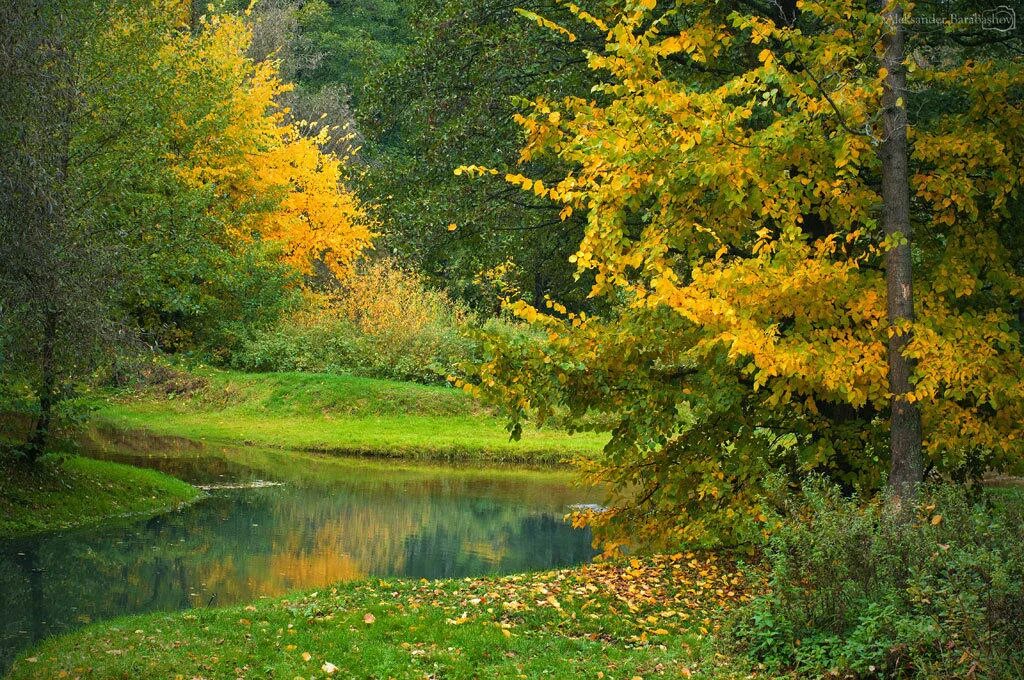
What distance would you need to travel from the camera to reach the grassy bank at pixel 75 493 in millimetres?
13969

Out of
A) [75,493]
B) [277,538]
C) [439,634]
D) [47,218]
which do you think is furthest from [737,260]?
[75,493]

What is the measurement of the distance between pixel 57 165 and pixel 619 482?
23.2ft

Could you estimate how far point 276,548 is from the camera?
14.1 meters

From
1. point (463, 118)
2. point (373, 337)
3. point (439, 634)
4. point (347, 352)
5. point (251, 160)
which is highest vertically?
point (251, 160)

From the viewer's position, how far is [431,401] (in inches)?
1028

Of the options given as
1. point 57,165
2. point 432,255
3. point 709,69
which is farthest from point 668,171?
point 57,165

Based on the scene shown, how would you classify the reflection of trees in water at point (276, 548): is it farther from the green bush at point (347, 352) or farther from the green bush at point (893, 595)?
the green bush at point (347, 352)

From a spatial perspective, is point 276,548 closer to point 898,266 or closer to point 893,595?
point 898,266

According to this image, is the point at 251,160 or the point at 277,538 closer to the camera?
the point at 277,538

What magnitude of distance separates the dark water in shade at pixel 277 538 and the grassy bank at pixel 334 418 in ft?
4.15

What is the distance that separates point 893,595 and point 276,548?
9266 millimetres

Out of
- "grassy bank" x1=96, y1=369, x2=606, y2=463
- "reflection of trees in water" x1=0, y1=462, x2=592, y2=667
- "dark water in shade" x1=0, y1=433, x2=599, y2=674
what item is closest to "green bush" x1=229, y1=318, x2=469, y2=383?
"grassy bank" x1=96, y1=369, x2=606, y2=463

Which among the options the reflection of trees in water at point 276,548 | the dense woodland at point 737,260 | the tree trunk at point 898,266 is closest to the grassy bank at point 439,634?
the dense woodland at point 737,260

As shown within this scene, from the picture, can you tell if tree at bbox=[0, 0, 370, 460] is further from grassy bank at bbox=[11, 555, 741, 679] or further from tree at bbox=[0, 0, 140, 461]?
grassy bank at bbox=[11, 555, 741, 679]
